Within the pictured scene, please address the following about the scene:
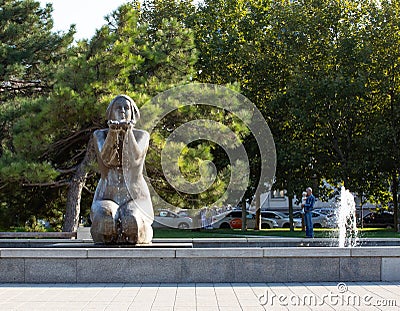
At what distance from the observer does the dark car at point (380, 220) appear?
1629 inches

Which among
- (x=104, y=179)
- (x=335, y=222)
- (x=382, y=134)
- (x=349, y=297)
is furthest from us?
(x=335, y=222)

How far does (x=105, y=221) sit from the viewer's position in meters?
10.4

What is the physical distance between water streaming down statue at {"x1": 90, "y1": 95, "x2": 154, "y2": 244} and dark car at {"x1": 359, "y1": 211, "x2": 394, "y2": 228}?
3266 cm

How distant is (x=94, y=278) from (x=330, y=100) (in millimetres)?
20205

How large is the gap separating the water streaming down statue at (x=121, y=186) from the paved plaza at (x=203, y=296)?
47.5 inches

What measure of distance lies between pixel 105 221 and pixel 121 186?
72 cm

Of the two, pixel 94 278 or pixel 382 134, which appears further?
pixel 382 134

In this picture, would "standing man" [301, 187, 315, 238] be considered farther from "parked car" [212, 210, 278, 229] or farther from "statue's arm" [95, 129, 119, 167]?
"parked car" [212, 210, 278, 229]

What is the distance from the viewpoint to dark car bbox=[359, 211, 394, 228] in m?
41.4

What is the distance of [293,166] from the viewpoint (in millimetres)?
29281

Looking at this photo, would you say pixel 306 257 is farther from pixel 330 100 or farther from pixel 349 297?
pixel 330 100

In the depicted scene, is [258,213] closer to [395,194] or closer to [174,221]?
[174,221]

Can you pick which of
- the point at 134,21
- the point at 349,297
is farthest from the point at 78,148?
the point at 349,297

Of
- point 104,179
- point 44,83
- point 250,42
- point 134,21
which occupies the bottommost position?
point 104,179
